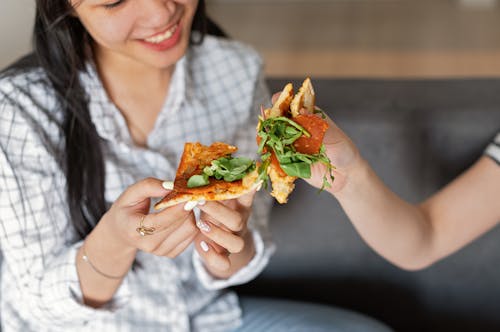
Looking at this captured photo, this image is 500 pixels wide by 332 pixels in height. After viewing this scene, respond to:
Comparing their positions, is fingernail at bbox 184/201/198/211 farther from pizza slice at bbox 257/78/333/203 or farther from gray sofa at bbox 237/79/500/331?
gray sofa at bbox 237/79/500/331

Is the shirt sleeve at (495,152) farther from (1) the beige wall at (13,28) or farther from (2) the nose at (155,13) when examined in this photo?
(1) the beige wall at (13,28)

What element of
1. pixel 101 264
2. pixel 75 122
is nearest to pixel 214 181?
pixel 101 264

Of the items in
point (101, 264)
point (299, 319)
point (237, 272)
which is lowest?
point (299, 319)

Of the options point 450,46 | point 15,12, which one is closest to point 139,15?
point 15,12

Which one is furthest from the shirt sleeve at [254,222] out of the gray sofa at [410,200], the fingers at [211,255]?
the fingers at [211,255]

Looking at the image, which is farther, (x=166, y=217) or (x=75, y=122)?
(x=75, y=122)

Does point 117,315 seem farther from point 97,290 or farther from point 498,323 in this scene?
point 498,323

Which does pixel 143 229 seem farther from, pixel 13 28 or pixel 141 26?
pixel 13 28
